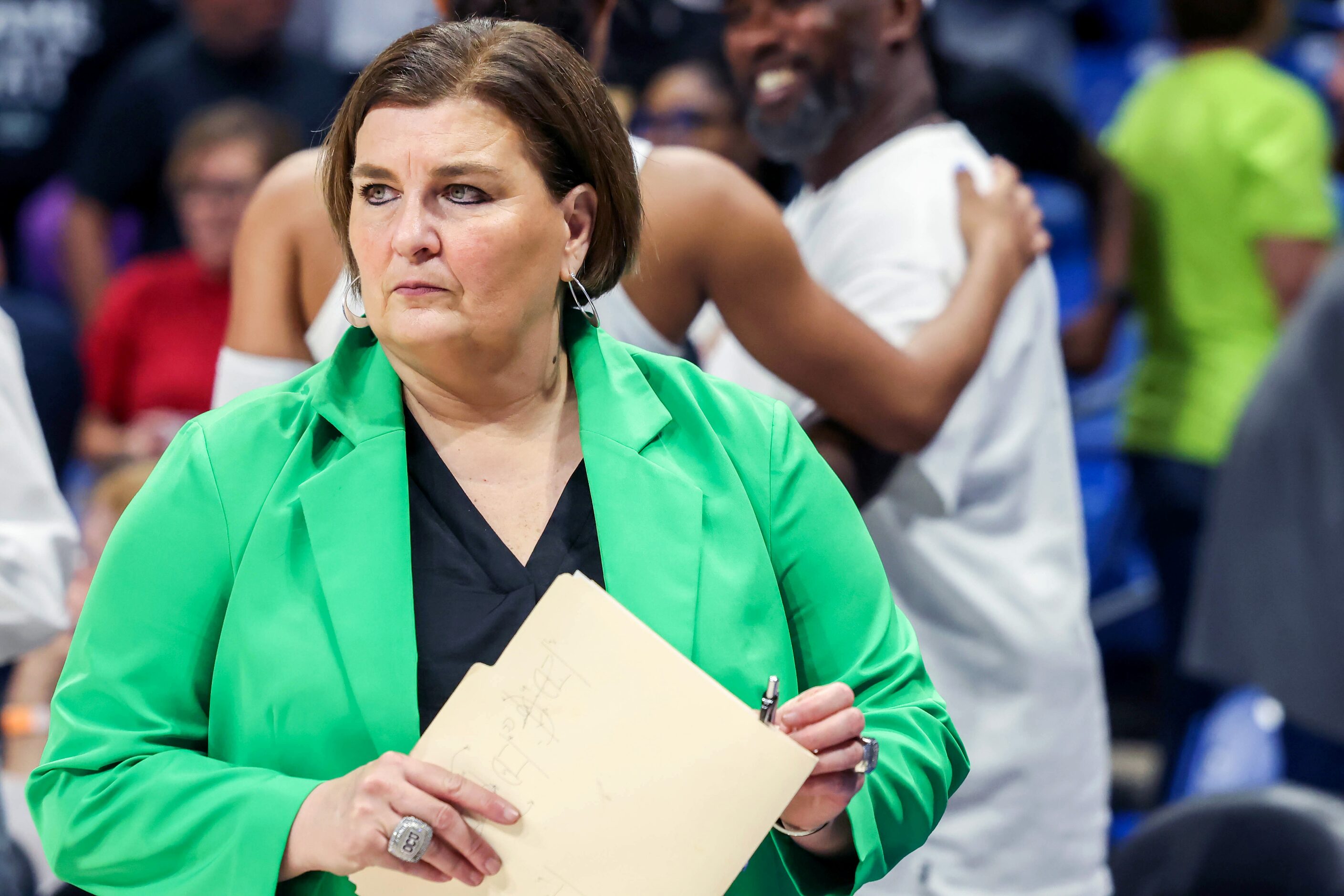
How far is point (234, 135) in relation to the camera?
4.32 metres

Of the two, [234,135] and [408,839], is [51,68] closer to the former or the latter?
[234,135]

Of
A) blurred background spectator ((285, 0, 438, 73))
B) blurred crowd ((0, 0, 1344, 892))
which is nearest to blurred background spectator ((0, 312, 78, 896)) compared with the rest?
blurred crowd ((0, 0, 1344, 892))

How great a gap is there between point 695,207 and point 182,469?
0.72 m

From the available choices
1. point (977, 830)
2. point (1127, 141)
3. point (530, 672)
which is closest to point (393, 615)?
point (530, 672)

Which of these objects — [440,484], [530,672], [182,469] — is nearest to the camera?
[530,672]

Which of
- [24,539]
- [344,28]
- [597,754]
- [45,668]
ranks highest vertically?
[597,754]

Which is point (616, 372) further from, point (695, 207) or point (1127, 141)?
point (1127, 141)

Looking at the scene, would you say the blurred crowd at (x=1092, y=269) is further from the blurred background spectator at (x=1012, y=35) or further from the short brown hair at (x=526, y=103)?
the short brown hair at (x=526, y=103)

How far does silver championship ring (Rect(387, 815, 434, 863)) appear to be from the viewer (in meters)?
1.29

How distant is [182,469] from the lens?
1.46m

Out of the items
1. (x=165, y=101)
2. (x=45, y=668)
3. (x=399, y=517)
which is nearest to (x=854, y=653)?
(x=399, y=517)

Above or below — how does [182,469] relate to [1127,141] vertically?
above

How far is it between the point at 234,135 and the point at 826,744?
10.9 feet

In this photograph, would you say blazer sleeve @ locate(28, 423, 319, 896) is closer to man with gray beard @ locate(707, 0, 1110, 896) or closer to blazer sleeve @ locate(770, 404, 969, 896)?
blazer sleeve @ locate(770, 404, 969, 896)
